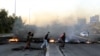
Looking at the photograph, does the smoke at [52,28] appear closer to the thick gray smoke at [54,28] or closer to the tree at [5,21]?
the thick gray smoke at [54,28]

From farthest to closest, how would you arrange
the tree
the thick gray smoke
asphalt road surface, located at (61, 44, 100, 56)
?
the tree
the thick gray smoke
asphalt road surface, located at (61, 44, 100, 56)

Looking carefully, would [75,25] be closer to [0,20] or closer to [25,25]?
[25,25]

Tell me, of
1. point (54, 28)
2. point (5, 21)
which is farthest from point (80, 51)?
point (5, 21)

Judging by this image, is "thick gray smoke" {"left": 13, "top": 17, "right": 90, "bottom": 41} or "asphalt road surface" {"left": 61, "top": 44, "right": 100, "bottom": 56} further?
"thick gray smoke" {"left": 13, "top": 17, "right": 90, "bottom": 41}

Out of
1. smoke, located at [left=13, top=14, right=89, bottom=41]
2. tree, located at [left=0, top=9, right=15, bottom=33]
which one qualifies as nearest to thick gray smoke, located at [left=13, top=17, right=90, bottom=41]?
smoke, located at [left=13, top=14, right=89, bottom=41]

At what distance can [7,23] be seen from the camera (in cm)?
9162

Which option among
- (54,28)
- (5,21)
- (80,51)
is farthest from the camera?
(5,21)

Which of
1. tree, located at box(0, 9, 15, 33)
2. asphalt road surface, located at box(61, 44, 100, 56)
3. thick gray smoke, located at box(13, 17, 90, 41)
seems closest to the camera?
asphalt road surface, located at box(61, 44, 100, 56)

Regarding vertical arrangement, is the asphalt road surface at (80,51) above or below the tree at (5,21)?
below

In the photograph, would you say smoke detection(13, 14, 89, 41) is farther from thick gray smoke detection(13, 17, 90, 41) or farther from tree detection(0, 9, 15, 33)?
tree detection(0, 9, 15, 33)

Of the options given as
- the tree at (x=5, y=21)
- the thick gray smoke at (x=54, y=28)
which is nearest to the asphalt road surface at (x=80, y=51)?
the thick gray smoke at (x=54, y=28)

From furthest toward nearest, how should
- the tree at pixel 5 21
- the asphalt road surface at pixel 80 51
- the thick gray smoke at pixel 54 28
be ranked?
the tree at pixel 5 21, the thick gray smoke at pixel 54 28, the asphalt road surface at pixel 80 51

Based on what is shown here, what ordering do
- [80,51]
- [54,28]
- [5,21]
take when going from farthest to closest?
[5,21] → [54,28] → [80,51]

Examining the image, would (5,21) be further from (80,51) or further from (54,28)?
(80,51)
